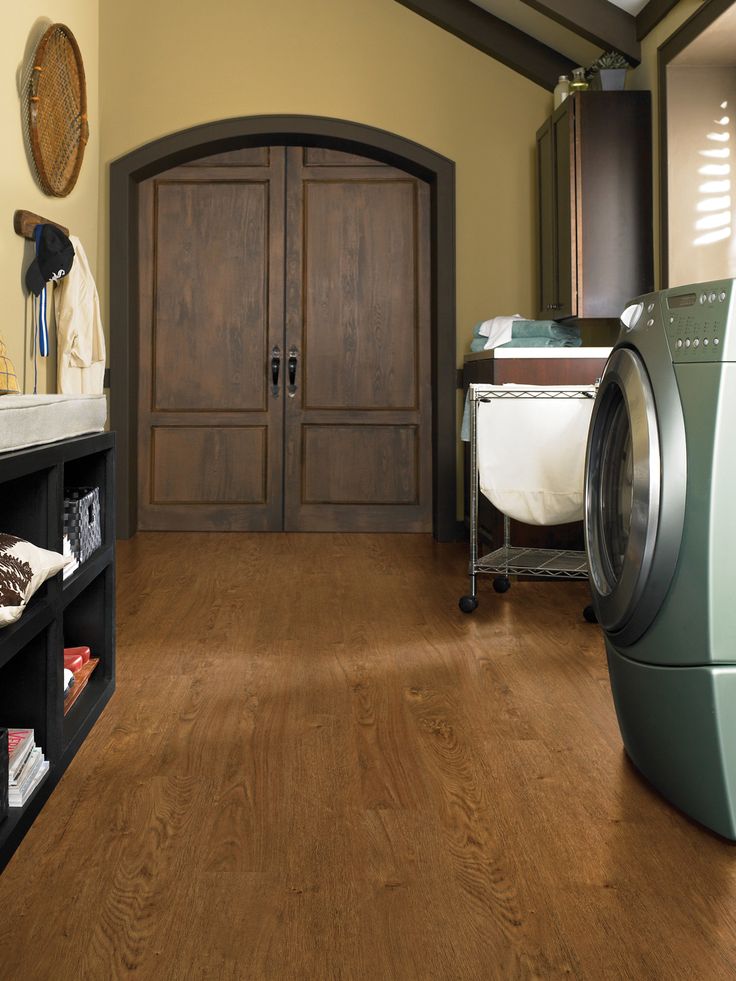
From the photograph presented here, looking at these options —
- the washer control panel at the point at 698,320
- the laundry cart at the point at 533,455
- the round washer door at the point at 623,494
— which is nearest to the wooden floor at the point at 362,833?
the round washer door at the point at 623,494

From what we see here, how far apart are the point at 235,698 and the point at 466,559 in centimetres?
238

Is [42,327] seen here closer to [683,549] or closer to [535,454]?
[535,454]

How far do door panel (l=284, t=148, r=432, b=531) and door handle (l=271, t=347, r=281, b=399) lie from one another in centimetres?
11

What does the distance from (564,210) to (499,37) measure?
1.26 m

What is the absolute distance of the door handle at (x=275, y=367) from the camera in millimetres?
5465

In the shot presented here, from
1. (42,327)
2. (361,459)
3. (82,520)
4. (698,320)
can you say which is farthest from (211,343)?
(698,320)

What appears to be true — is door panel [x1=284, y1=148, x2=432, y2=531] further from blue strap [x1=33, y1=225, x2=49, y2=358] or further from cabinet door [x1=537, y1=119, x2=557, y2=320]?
blue strap [x1=33, y1=225, x2=49, y2=358]

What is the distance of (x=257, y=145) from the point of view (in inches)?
211

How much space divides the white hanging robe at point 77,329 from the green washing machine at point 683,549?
2876 millimetres

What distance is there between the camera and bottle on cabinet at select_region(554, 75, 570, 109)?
4.88 metres

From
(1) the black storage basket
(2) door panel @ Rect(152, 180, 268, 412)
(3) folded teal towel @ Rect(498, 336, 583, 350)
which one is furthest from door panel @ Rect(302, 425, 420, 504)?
(1) the black storage basket

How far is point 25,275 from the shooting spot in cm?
381

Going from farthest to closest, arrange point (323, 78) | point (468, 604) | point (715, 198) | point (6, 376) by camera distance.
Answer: point (323, 78)
point (715, 198)
point (468, 604)
point (6, 376)

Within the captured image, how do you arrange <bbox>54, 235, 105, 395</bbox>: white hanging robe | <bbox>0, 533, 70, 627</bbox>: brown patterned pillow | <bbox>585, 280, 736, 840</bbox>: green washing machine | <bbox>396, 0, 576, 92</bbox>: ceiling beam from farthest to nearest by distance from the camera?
<bbox>396, 0, 576, 92</bbox>: ceiling beam, <bbox>54, 235, 105, 395</bbox>: white hanging robe, <bbox>585, 280, 736, 840</bbox>: green washing machine, <bbox>0, 533, 70, 627</bbox>: brown patterned pillow
